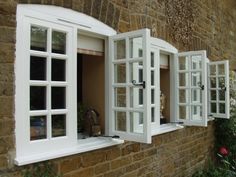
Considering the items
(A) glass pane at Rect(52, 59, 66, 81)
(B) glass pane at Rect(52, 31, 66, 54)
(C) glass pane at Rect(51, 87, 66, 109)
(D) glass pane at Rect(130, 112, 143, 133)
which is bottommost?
(D) glass pane at Rect(130, 112, 143, 133)

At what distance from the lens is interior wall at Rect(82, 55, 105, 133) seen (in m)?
4.45

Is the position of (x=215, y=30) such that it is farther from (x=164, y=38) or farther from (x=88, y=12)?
(x=88, y=12)

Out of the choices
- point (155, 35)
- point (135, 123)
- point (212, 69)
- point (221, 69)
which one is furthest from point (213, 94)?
point (135, 123)

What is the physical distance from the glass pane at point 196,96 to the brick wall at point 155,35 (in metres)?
0.64

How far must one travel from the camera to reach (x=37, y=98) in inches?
131

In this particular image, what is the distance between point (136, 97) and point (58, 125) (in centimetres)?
107

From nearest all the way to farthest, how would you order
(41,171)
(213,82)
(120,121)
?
(41,171) < (120,121) < (213,82)

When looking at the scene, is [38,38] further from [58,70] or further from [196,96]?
[196,96]

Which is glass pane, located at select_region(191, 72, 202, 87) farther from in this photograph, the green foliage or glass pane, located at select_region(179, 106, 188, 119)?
the green foliage

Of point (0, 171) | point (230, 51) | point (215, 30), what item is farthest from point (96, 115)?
point (230, 51)

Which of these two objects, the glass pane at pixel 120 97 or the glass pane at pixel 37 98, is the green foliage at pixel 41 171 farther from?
the glass pane at pixel 120 97

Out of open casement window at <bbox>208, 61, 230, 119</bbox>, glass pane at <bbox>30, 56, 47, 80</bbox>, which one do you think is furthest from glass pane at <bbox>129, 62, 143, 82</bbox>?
open casement window at <bbox>208, 61, 230, 119</bbox>

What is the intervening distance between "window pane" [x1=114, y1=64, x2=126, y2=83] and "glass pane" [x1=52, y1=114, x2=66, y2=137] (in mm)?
967

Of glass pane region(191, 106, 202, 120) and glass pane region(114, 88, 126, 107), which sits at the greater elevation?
glass pane region(114, 88, 126, 107)
